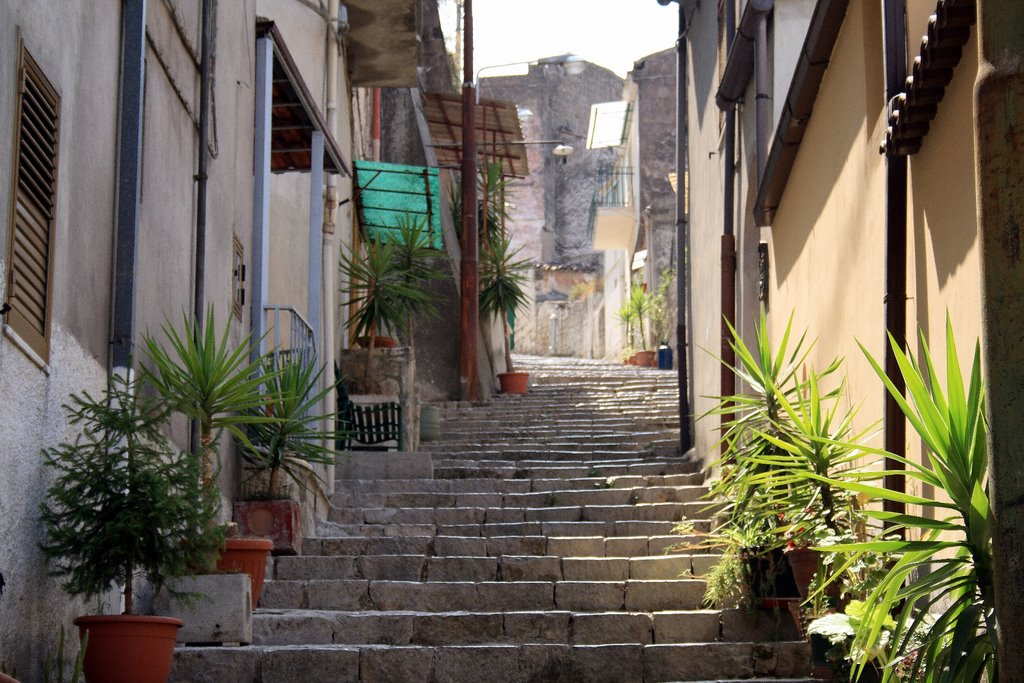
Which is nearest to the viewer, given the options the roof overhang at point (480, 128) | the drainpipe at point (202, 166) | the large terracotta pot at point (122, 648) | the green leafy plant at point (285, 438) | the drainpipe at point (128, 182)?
the large terracotta pot at point (122, 648)

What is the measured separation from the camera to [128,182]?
21.0 ft

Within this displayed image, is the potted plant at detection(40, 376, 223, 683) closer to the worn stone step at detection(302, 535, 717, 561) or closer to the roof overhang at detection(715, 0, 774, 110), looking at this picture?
the worn stone step at detection(302, 535, 717, 561)

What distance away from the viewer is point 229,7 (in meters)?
8.95

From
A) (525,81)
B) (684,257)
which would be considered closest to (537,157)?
(525,81)

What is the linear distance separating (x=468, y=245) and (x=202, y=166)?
33.8ft

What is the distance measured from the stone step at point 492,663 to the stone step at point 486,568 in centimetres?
151

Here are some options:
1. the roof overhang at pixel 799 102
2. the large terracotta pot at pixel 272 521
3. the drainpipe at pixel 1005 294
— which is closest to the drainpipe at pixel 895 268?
the roof overhang at pixel 799 102

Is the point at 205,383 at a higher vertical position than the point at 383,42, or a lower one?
lower

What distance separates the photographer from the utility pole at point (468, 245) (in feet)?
57.8

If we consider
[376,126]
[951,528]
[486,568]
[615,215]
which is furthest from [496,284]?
[951,528]

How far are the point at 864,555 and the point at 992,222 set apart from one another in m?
3.31

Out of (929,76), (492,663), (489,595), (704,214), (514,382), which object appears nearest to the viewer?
(929,76)

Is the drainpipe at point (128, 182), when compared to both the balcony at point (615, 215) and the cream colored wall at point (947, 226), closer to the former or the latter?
the cream colored wall at point (947, 226)

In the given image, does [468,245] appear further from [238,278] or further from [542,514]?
[238,278]
